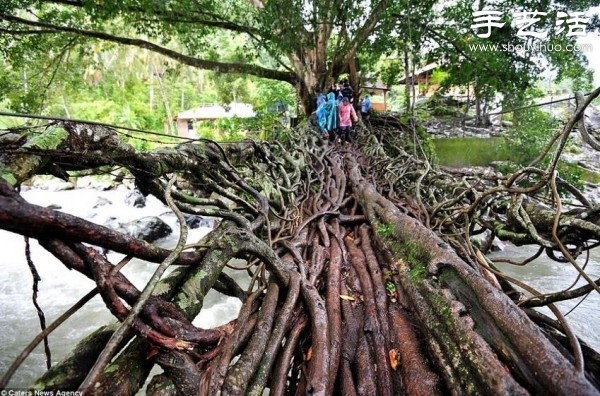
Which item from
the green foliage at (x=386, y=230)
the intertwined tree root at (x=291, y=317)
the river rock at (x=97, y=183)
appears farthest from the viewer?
the river rock at (x=97, y=183)

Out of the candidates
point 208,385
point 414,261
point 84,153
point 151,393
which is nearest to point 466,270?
point 414,261

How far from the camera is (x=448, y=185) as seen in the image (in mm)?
2662

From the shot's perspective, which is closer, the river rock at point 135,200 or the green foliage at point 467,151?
the green foliage at point 467,151

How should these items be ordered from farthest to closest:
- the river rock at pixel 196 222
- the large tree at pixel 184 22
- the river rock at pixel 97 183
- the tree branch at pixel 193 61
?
the river rock at pixel 97 183 → the river rock at pixel 196 222 → the tree branch at pixel 193 61 → the large tree at pixel 184 22

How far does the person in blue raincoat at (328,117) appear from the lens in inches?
245

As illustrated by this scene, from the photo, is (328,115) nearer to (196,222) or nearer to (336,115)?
(336,115)

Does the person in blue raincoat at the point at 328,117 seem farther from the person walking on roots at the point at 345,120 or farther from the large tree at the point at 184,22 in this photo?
the large tree at the point at 184,22

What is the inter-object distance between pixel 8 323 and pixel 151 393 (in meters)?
3.77

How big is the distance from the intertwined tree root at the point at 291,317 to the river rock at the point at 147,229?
4.67m

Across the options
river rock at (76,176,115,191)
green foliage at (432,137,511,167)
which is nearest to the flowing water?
river rock at (76,176,115,191)

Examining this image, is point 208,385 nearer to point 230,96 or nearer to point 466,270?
point 466,270

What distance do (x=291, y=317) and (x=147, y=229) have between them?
5.59 metres

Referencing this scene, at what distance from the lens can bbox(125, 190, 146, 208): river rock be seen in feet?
30.1

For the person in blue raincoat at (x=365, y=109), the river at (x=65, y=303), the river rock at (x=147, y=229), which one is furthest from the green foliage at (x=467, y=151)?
the river rock at (x=147, y=229)
